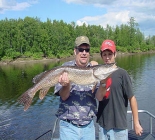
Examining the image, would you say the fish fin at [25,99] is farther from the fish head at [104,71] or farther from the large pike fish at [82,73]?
the fish head at [104,71]

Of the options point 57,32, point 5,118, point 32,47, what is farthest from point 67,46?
point 5,118

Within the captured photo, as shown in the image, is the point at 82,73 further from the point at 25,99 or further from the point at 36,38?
the point at 36,38

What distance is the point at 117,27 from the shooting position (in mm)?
113938

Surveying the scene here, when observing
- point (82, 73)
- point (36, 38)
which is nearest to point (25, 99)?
point (82, 73)

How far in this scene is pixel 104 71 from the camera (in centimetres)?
339

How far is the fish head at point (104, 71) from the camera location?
133 inches

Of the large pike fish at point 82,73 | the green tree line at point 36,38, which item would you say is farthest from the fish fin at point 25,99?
the green tree line at point 36,38

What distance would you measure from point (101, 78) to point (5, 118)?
1342cm

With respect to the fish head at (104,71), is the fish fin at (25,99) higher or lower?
lower

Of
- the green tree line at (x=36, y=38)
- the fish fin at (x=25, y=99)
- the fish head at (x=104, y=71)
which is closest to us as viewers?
the fish head at (x=104, y=71)

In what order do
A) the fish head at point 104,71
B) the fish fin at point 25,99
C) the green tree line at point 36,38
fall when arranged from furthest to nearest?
the green tree line at point 36,38 → the fish fin at point 25,99 → the fish head at point 104,71

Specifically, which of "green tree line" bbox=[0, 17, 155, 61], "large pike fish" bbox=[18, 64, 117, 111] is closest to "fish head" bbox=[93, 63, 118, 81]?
"large pike fish" bbox=[18, 64, 117, 111]

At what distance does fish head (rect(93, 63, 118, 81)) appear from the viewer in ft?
11.1

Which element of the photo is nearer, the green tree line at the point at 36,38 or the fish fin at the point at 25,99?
the fish fin at the point at 25,99
